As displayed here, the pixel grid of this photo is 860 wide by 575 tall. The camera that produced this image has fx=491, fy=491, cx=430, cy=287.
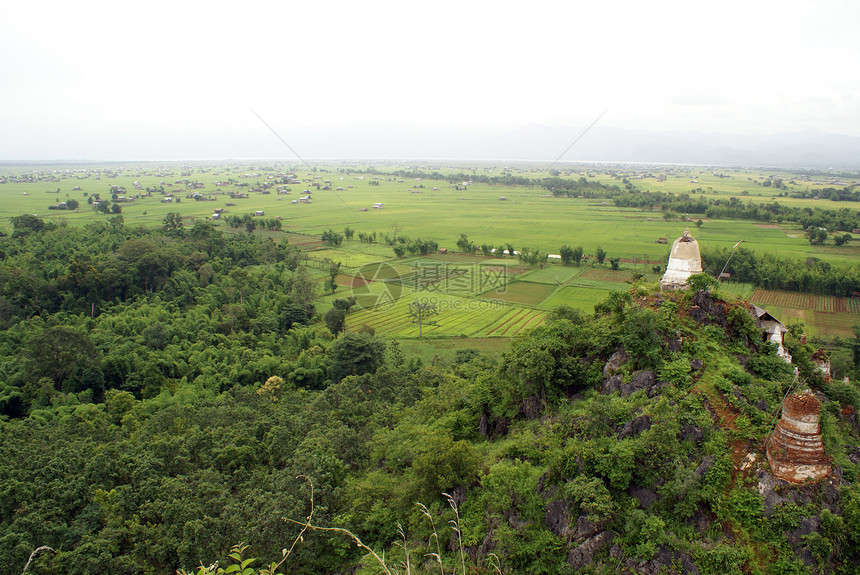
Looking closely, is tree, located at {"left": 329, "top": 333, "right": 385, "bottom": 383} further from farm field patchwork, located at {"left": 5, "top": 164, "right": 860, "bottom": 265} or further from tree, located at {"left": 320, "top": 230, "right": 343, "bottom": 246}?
tree, located at {"left": 320, "top": 230, "right": 343, "bottom": 246}

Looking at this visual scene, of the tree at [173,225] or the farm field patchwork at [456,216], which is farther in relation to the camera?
the farm field patchwork at [456,216]

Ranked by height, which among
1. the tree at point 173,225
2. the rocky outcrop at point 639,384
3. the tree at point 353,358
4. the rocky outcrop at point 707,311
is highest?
the rocky outcrop at point 707,311

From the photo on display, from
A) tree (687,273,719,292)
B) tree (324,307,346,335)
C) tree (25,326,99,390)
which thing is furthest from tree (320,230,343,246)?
tree (687,273,719,292)

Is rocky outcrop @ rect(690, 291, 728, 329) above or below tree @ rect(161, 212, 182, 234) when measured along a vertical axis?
above

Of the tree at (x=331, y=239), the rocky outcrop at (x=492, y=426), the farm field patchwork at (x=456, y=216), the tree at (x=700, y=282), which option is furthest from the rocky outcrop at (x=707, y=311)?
the tree at (x=331, y=239)

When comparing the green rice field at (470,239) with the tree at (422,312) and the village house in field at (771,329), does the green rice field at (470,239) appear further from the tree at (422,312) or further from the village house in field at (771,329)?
the village house in field at (771,329)

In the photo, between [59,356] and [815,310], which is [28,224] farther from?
[815,310]
